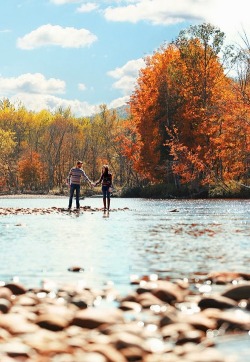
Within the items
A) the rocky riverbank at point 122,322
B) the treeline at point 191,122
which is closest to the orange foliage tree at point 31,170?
the treeline at point 191,122

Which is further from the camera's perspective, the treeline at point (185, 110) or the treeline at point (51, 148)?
the treeline at point (51, 148)

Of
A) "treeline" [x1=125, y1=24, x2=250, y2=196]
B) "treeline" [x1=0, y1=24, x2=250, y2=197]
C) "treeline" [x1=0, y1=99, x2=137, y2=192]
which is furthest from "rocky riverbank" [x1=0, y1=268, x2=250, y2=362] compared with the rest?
"treeline" [x1=0, y1=99, x2=137, y2=192]

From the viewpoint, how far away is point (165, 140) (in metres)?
55.8

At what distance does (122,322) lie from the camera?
601 centimetres

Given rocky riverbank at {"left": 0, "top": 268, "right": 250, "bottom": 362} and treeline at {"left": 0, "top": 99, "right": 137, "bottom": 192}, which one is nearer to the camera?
rocky riverbank at {"left": 0, "top": 268, "right": 250, "bottom": 362}

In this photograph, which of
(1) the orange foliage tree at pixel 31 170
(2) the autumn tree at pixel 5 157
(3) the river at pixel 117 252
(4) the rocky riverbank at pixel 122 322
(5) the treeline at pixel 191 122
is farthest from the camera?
(1) the orange foliage tree at pixel 31 170

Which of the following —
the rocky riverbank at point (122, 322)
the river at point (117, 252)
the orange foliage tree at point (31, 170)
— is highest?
the orange foliage tree at point (31, 170)

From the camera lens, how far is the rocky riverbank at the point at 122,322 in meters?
4.88

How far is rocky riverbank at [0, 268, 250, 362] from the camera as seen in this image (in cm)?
488

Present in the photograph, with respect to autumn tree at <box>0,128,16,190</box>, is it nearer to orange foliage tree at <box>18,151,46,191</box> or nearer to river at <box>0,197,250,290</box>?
orange foliage tree at <box>18,151,46,191</box>

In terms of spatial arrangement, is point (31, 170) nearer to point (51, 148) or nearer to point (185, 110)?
point (51, 148)

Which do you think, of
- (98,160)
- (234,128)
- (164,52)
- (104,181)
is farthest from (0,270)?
(98,160)

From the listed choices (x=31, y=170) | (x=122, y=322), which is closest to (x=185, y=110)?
(x=31, y=170)

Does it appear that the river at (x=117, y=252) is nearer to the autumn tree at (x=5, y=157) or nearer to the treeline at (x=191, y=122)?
the treeline at (x=191, y=122)
